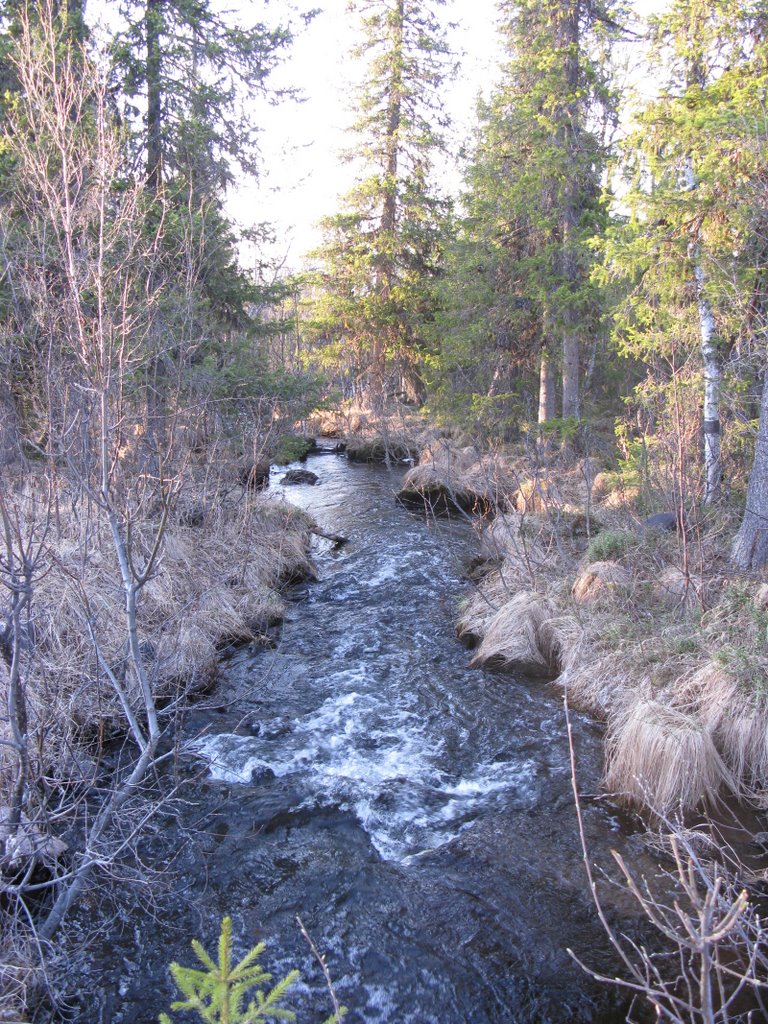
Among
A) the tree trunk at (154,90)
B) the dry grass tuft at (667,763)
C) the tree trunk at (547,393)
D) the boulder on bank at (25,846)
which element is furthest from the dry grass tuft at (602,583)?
the tree trunk at (154,90)

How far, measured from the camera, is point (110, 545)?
752 cm

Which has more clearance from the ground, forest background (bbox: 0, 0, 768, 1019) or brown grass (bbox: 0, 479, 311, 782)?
forest background (bbox: 0, 0, 768, 1019)

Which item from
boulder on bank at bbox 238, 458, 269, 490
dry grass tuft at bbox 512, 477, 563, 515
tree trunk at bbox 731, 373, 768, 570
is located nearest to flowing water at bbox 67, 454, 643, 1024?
boulder on bank at bbox 238, 458, 269, 490

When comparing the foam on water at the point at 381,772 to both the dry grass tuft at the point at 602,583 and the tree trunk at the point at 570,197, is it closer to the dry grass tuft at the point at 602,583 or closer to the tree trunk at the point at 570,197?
the dry grass tuft at the point at 602,583

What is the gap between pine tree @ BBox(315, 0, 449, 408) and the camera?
19.7 m

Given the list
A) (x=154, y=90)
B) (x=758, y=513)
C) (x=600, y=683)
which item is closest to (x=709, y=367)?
(x=758, y=513)

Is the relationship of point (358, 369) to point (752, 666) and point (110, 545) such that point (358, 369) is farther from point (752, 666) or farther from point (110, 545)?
point (752, 666)

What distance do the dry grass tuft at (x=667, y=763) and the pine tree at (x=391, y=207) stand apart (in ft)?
49.8

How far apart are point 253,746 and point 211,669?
4.53 feet

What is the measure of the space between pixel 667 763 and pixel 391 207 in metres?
18.2

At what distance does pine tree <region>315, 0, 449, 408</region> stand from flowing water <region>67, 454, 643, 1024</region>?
537 inches

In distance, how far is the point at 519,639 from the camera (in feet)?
24.6

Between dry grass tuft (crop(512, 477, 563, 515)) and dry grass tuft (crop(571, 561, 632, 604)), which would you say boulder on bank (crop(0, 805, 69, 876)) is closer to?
dry grass tuft (crop(571, 561, 632, 604))

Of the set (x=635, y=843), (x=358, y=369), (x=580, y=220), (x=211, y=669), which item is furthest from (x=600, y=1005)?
(x=358, y=369)
